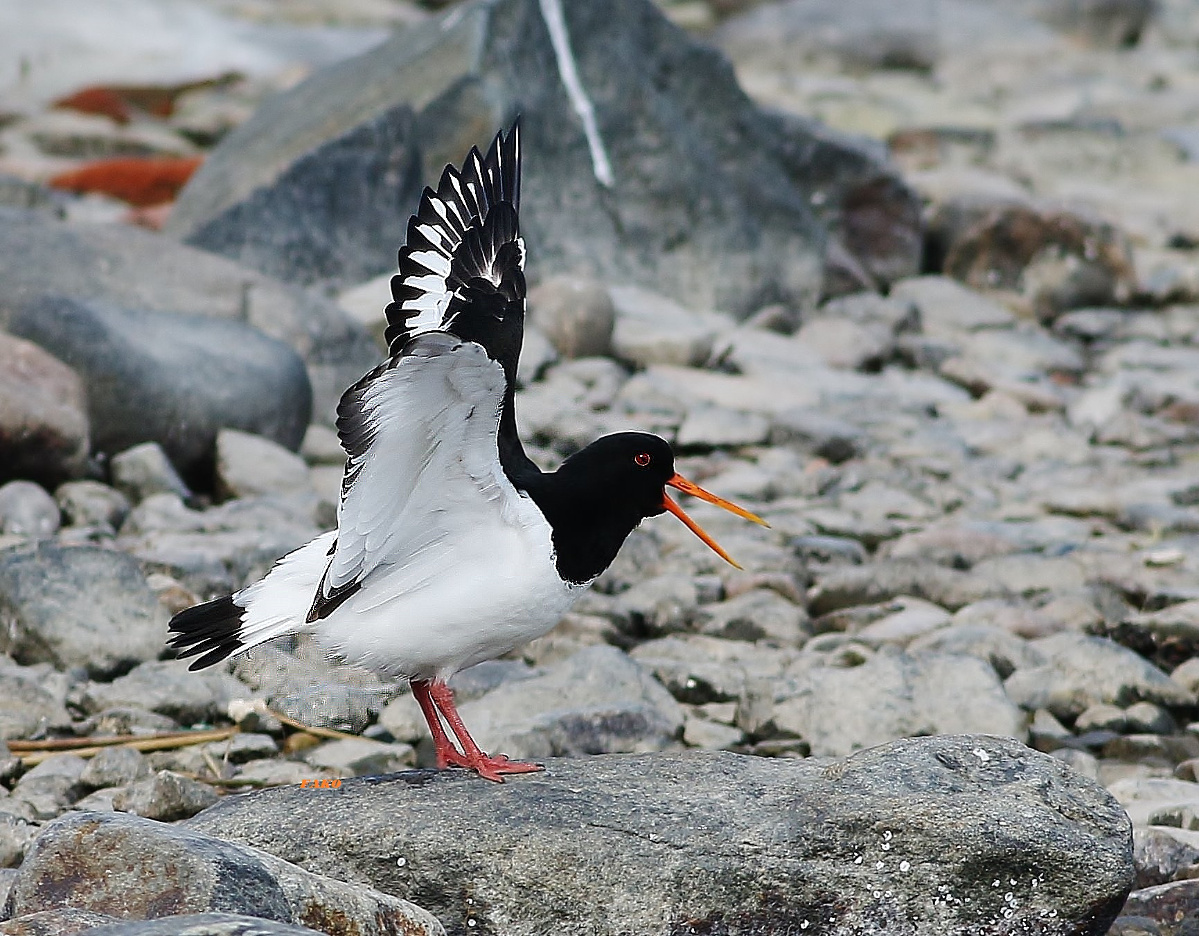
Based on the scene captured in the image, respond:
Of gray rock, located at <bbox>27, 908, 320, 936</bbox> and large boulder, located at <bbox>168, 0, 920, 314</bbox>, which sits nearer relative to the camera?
gray rock, located at <bbox>27, 908, 320, 936</bbox>

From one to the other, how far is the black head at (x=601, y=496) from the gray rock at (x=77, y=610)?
1959 millimetres

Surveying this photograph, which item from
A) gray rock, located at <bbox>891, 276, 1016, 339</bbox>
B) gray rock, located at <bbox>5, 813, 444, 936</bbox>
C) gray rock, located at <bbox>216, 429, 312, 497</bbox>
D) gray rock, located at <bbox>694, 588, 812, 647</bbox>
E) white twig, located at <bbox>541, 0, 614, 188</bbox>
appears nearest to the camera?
gray rock, located at <bbox>5, 813, 444, 936</bbox>

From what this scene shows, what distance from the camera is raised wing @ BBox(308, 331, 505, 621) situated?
13.2ft

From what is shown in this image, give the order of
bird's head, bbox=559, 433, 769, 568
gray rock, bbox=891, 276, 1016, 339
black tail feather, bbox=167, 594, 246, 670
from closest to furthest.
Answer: black tail feather, bbox=167, 594, 246, 670, bird's head, bbox=559, 433, 769, 568, gray rock, bbox=891, 276, 1016, 339

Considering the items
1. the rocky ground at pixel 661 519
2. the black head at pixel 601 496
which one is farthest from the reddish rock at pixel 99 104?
the black head at pixel 601 496

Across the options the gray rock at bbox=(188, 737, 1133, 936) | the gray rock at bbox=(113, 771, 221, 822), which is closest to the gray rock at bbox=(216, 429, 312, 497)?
the gray rock at bbox=(113, 771, 221, 822)

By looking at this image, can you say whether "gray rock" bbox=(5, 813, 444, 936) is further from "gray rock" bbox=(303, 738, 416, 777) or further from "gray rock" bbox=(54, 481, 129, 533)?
"gray rock" bbox=(54, 481, 129, 533)

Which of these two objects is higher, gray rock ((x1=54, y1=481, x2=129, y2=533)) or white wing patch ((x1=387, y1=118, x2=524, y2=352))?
white wing patch ((x1=387, y1=118, x2=524, y2=352))

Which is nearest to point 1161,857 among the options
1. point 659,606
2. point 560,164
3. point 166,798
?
point 659,606

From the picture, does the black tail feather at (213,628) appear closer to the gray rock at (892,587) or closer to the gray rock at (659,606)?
the gray rock at (659,606)

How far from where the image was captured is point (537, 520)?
179 inches

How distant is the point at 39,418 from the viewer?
7.15 meters

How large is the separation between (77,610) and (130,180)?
328 inches

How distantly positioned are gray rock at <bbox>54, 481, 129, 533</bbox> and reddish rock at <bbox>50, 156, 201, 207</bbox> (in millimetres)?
6450
